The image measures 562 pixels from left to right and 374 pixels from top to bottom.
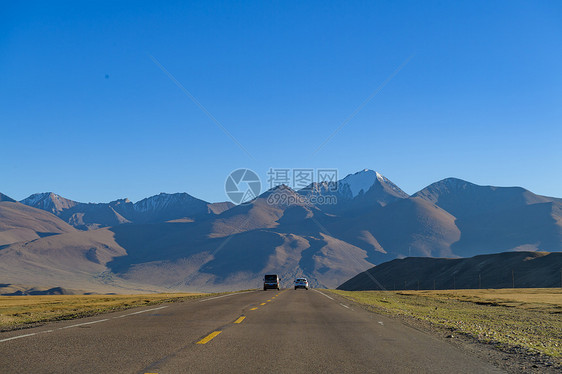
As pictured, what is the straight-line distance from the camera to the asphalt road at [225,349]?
9578 mm

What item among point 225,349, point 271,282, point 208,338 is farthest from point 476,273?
point 225,349

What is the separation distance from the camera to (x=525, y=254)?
155m

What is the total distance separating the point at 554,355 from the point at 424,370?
4.59 meters

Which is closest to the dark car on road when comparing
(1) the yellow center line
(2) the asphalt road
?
(2) the asphalt road

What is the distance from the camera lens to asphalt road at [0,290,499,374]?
958 centimetres

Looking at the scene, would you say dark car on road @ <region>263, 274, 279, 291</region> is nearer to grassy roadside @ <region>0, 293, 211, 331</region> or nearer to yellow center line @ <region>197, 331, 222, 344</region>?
grassy roadside @ <region>0, 293, 211, 331</region>

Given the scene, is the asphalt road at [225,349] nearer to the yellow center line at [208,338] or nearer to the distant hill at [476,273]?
the yellow center line at [208,338]

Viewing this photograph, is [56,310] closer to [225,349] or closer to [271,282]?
[225,349]

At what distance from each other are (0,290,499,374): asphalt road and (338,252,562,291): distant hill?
338 ft

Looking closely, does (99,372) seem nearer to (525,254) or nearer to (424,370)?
(424,370)

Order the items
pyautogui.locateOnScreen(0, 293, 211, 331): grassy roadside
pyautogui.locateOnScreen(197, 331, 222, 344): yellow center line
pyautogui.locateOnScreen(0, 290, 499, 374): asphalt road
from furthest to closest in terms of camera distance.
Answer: pyautogui.locateOnScreen(0, 293, 211, 331): grassy roadside
pyautogui.locateOnScreen(197, 331, 222, 344): yellow center line
pyautogui.locateOnScreen(0, 290, 499, 374): asphalt road

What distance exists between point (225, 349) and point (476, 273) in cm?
15444

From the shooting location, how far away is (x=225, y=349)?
1151 centimetres

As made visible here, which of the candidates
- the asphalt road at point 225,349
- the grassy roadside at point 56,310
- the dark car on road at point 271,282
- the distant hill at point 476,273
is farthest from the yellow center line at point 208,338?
the distant hill at point 476,273
